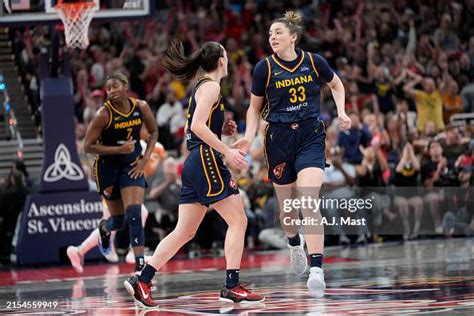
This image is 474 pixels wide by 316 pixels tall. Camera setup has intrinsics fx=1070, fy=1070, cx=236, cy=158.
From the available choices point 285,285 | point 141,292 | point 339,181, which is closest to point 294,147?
point 285,285

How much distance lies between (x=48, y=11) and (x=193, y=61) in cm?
596

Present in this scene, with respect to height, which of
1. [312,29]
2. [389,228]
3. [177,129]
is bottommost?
[389,228]

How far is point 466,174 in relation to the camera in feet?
58.3

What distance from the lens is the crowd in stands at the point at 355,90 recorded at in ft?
57.6

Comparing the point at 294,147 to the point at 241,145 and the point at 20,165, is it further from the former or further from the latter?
the point at 20,165

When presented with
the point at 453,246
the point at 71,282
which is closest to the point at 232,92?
the point at 453,246

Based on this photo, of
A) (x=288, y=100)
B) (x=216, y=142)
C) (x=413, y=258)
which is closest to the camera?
(x=216, y=142)

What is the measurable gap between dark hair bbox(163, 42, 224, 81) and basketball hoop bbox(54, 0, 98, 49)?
544 cm

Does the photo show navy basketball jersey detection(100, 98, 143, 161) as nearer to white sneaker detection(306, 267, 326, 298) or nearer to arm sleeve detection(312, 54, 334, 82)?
arm sleeve detection(312, 54, 334, 82)

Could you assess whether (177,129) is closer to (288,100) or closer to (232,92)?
(232,92)

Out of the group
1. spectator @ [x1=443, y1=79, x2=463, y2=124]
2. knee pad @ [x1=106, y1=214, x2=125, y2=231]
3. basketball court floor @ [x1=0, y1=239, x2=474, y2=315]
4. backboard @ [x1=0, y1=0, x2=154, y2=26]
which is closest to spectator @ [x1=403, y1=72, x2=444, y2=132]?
spectator @ [x1=443, y1=79, x2=463, y2=124]

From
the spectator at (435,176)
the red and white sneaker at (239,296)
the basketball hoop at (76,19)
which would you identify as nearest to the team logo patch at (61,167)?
the basketball hoop at (76,19)

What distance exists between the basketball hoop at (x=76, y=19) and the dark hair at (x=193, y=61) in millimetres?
5439

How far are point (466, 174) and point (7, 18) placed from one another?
25.9ft
